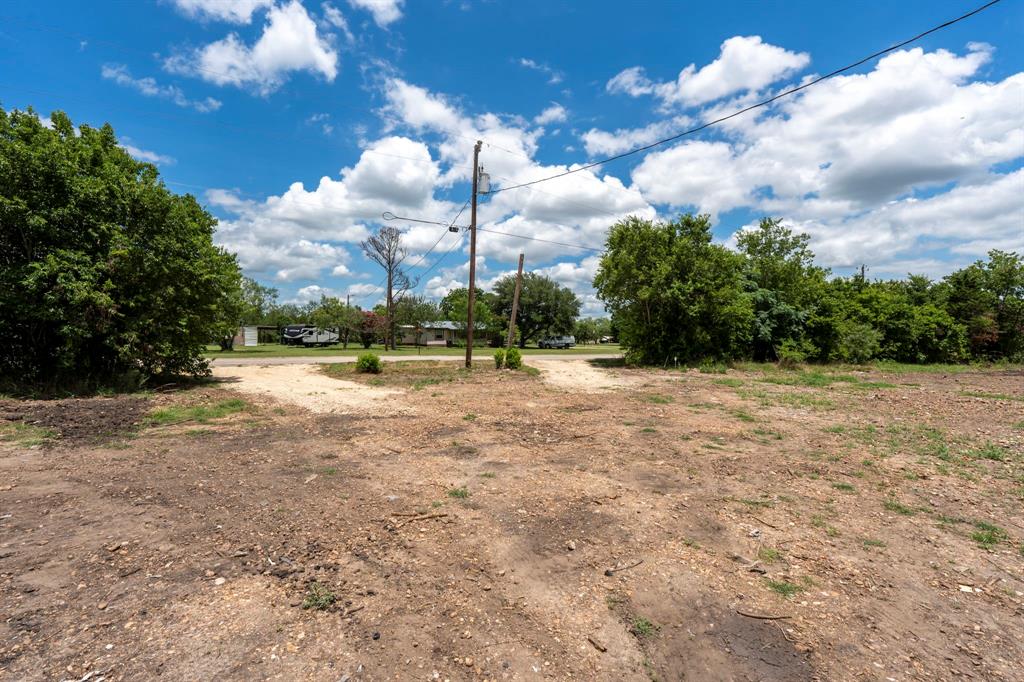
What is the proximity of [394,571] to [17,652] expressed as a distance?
1.89 metres

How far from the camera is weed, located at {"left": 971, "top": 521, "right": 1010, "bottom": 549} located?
353cm

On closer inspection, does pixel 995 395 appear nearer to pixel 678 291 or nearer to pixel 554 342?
pixel 678 291

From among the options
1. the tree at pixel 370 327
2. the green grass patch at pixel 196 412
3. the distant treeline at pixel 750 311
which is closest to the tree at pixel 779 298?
the distant treeline at pixel 750 311

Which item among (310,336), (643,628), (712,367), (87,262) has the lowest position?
(643,628)

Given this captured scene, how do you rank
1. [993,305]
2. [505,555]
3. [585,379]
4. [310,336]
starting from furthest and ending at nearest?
[310,336]
[993,305]
[585,379]
[505,555]

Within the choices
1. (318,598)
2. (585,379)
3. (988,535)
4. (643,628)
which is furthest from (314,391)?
(988,535)

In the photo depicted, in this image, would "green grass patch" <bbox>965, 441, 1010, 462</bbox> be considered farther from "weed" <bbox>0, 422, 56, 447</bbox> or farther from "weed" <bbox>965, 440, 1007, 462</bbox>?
"weed" <bbox>0, 422, 56, 447</bbox>

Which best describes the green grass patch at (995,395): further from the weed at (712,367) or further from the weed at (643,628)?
the weed at (643,628)

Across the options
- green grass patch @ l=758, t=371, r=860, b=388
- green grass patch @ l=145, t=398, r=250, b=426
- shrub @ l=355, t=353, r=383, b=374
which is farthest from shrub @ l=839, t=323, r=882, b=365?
green grass patch @ l=145, t=398, r=250, b=426

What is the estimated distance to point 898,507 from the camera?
14.1 feet

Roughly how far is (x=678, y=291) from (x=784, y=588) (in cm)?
1829

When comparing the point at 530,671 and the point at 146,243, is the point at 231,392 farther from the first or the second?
the point at 530,671

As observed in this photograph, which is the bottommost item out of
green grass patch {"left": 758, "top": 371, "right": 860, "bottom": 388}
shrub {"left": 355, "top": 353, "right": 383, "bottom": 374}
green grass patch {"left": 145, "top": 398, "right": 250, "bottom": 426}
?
green grass patch {"left": 758, "top": 371, "right": 860, "bottom": 388}

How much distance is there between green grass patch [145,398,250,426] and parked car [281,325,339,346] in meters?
37.4
